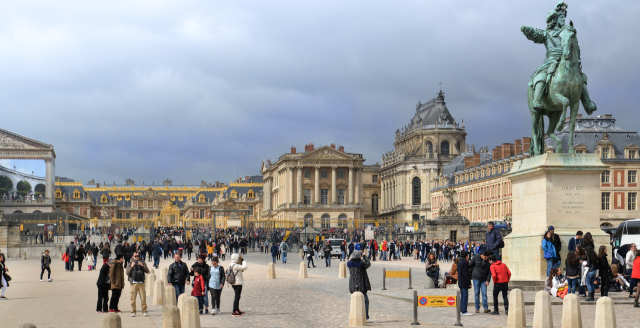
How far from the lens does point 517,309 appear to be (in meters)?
14.3

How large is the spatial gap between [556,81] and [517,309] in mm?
5530

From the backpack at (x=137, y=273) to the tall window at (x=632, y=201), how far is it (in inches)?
2410

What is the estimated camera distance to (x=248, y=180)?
19075cm

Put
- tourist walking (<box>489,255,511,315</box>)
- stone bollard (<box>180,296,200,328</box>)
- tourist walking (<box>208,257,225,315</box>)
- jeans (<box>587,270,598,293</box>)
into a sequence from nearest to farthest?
stone bollard (<box>180,296,200,328</box>) < tourist walking (<box>489,255,511,315</box>) < jeans (<box>587,270,598,293</box>) < tourist walking (<box>208,257,225,315</box>)

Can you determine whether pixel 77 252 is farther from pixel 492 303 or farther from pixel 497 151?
pixel 497 151

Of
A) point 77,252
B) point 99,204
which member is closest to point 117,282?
point 77,252

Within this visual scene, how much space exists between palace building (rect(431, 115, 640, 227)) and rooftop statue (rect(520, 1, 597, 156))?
4824cm

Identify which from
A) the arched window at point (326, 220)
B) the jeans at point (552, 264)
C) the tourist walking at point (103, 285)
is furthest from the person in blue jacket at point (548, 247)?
the arched window at point (326, 220)

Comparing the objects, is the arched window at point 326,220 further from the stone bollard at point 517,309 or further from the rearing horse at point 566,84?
the stone bollard at point 517,309

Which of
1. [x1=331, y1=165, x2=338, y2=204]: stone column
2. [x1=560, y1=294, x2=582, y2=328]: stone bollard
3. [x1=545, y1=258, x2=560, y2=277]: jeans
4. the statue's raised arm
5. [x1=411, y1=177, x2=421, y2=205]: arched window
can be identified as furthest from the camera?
[x1=331, y1=165, x2=338, y2=204]: stone column

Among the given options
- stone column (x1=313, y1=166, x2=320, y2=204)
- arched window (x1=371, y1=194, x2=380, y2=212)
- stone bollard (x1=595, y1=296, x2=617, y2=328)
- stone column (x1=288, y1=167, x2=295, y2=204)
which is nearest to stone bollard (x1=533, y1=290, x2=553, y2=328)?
stone bollard (x1=595, y1=296, x2=617, y2=328)

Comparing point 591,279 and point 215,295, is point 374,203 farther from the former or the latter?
point 591,279

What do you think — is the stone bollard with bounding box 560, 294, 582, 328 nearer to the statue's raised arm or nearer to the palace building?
the statue's raised arm

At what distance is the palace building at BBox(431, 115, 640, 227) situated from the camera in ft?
237
